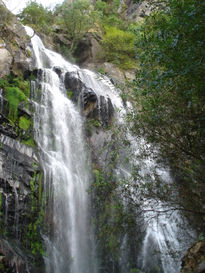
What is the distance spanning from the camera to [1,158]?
10227 mm

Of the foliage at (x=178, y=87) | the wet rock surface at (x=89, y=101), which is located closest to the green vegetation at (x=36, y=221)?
the foliage at (x=178, y=87)

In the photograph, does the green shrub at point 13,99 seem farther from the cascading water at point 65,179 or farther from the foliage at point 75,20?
the foliage at point 75,20

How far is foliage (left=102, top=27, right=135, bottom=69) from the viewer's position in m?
27.0

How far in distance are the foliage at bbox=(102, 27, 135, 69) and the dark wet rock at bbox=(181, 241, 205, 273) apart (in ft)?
70.4

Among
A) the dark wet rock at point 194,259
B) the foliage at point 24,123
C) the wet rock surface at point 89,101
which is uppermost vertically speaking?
the wet rock surface at point 89,101

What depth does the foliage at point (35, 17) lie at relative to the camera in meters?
26.9

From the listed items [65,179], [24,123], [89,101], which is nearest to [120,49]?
[89,101]

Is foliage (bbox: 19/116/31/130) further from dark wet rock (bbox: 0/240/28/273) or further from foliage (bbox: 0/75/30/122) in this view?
dark wet rock (bbox: 0/240/28/273)

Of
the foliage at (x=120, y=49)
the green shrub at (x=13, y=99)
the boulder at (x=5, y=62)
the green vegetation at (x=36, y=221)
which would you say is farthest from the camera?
the foliage at (x=120, y=49)

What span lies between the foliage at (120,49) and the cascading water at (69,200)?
12145mm

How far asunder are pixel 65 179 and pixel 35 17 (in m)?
21.7

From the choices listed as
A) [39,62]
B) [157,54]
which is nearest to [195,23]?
[157,54]

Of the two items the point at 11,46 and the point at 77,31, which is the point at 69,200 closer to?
the point at 11,46

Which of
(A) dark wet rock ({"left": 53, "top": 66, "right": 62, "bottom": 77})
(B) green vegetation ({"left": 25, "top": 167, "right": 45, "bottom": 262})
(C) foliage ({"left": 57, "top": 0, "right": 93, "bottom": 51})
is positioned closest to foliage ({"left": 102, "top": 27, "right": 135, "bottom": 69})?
(C) foliage ({"left": 57, "top": 0, "right": 93, "bottom": 51})
